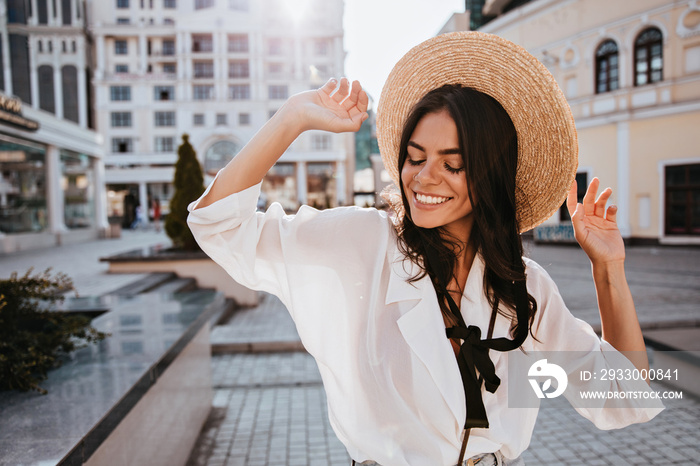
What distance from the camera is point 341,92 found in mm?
1225

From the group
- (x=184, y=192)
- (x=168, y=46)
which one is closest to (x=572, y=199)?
(x=184, y=192)

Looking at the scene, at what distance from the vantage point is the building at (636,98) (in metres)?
14.6

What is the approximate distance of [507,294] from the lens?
1293 millimetres

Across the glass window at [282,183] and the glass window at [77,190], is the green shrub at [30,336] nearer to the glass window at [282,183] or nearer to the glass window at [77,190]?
the glass window at [77,190]

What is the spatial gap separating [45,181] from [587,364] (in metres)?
18.0

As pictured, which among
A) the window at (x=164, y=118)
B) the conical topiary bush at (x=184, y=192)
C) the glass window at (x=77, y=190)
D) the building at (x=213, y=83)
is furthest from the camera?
the window at (x=164, y=118)

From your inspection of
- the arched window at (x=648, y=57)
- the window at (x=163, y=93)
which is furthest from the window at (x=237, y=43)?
the arched window at (x=648, y=57)

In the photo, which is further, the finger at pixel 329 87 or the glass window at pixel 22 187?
the glass window at pixel 22 187

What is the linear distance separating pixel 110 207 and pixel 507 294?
45755 millimetres

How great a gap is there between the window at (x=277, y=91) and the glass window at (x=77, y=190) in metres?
28.7

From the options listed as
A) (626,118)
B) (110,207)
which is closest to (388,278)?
(626,118)

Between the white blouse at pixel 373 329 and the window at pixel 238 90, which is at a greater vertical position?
the window at pixel 238 90

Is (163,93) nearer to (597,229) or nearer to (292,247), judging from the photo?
(292,247)

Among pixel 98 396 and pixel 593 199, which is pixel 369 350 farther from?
pixel 98 396
